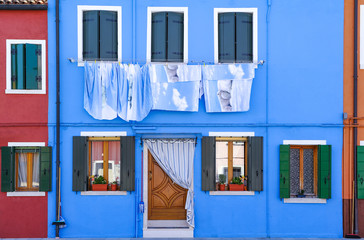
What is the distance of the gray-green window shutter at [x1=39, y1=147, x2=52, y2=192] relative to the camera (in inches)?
348

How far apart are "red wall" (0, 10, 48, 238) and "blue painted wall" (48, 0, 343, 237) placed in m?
0.27

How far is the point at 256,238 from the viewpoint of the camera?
8883mm

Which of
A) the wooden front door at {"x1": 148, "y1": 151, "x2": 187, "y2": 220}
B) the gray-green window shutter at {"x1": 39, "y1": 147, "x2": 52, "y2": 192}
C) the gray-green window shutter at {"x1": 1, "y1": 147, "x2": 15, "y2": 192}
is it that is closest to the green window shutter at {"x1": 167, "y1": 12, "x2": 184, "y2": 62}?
the wooden front door at {"x1": 148, "y1": 151, "x2": 187, "y2": 220}

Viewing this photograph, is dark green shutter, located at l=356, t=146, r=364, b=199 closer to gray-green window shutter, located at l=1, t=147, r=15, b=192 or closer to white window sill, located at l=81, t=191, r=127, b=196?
white window sill, located at l=81, t=191, r=127, b=196

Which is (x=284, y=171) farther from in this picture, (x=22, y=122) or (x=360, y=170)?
(x=22, y=122)

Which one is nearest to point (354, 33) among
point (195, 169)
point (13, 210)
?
point (195, 169)

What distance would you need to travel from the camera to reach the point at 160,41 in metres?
9.17

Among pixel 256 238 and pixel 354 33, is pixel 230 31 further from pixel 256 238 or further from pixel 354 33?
pixel 256 238

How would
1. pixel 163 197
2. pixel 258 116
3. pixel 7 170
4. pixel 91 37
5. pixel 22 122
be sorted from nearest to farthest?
pixel 7 170
pixel 22 122
pixel 258 116
pixel 91 37
pixel 163 197

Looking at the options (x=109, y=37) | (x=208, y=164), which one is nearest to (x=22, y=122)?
(x=109, y=37)

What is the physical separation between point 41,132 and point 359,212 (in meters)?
8.90

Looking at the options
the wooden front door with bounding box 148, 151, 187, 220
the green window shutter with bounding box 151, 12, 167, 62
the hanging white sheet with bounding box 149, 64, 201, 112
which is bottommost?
the wooden front door with bounding box 148, 151, 187, 220

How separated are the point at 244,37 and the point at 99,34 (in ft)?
13.3

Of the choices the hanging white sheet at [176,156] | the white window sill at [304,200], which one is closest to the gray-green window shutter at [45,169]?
→ the hanging white sheet at [176,156]
